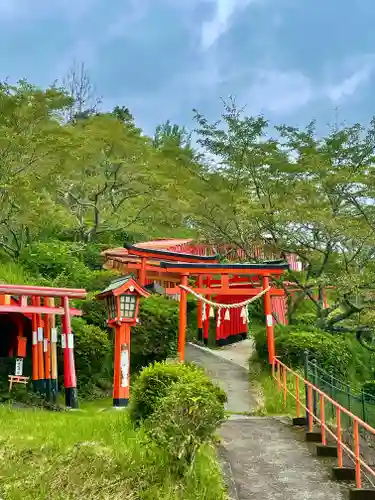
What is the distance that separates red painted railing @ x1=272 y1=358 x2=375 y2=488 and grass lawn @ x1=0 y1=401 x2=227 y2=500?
176 cm

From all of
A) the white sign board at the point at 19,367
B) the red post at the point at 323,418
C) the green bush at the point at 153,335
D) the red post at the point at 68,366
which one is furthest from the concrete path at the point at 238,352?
the red post at the point at 323,418

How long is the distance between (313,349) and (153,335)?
4918 millimetres

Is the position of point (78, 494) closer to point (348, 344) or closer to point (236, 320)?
point (348, 344)

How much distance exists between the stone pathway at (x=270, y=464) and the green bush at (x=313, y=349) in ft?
14.7

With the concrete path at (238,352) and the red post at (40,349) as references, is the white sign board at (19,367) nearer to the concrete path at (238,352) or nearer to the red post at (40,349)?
the red post at (40,349)

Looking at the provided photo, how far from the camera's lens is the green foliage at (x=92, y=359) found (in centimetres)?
1545

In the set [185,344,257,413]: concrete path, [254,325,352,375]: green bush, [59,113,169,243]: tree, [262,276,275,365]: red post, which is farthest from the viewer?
[59,113,169,243]: tree

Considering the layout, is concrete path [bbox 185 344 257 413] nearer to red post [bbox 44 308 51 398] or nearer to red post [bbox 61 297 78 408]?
red post [bbox 61 297 78 408]

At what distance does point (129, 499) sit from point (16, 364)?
29.1 ft

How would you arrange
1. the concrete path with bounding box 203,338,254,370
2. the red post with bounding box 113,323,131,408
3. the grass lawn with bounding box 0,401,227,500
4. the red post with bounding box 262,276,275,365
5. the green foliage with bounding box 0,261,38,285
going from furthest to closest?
the concrete path with bounding box 203,338,254,370
the green foliage with bounding box 0,261,38,285
the red post with bounding box 262,276,275,365
the red post with bounding box 113,323,131,408
the grass lawn with bounding box 0,401,227,500

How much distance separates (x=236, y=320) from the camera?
82.2ft

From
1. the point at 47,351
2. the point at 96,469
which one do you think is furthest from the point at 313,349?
the point at 96,469

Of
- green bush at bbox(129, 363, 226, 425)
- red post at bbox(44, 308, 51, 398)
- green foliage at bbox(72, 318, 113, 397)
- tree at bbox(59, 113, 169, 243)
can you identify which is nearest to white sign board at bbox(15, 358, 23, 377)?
red post at bbox(44, 308, 51, 398)

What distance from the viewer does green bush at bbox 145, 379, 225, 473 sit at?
6.43m
